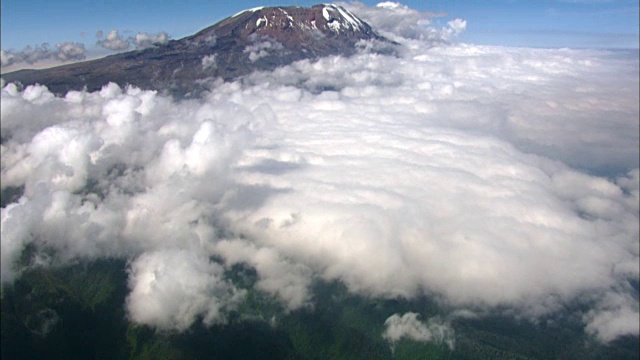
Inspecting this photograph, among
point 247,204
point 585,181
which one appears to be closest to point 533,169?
point 585,181

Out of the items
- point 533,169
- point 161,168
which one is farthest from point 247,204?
point 533,169

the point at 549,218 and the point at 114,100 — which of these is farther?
the point at 114,100

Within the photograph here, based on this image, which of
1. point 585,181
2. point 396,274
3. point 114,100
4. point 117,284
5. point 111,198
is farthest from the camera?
point 114,100

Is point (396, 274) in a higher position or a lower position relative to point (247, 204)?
lower

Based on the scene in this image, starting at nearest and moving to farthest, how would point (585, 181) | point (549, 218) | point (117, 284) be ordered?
1. point (117, 284)
2. point (549, 218)
3. point (585, 181)

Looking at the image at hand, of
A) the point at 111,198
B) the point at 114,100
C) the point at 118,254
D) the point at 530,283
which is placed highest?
the point at 114,100

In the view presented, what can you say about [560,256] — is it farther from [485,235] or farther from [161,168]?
[161,168]
